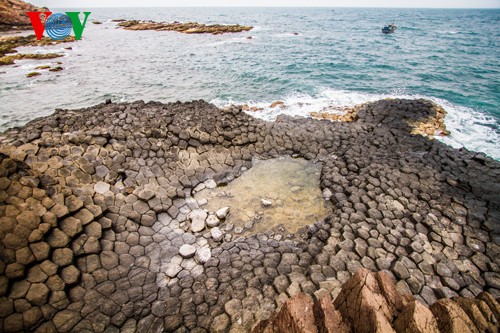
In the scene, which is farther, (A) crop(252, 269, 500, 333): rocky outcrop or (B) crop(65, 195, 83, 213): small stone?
(B) crop(65, 195, 83, 213): small stone

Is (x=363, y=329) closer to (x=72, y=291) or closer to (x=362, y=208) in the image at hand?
(x=362, y=208)

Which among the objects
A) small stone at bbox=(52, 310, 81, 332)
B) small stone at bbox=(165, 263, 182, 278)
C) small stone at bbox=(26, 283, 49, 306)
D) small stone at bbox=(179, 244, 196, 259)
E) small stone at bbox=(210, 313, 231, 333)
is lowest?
small stone at bbox=(165, 263, 182, 278)

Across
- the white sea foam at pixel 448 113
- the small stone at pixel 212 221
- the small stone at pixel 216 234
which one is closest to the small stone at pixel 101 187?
the small stone at pixel 212 221

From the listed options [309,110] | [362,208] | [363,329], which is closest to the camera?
[363,329]

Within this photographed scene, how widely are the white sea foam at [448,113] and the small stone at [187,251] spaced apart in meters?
11.9

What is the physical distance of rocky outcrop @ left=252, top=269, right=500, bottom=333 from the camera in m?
3.51

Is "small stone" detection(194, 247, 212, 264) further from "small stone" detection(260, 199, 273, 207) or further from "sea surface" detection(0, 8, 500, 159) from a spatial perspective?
"sea surface" detection(0, 8, 500, 159)

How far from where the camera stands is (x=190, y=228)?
8406 mm

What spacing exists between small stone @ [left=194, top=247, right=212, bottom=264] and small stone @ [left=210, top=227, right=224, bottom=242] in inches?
18.9

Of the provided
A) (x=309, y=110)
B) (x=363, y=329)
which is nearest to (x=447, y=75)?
(x=309, y=110)

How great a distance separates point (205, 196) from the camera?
32.3ft

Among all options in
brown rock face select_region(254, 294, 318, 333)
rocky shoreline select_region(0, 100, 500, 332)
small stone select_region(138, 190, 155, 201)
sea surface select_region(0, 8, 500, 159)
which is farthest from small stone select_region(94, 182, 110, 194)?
sea surface select_region(0, 8, 500, 159)

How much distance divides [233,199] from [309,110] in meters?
12.0

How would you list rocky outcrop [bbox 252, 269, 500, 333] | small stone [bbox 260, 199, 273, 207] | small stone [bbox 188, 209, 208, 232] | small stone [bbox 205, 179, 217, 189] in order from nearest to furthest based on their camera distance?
rocky outcrop [bbox 252, 269, 500, 333] < small stone [bbox 188, 209, 208, 232] < small stone [bbox 260, 199, 273, 207] < small stone [bbox 205, 179, 217, 189]
